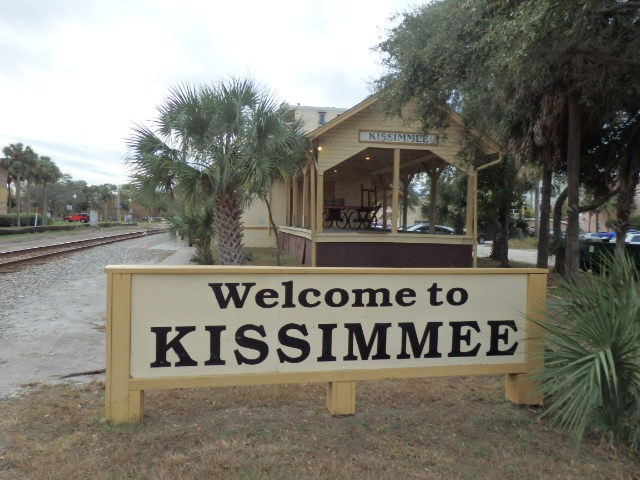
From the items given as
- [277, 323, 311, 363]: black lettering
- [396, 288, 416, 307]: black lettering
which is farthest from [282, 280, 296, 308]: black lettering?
[396, 288, 416, 307]: black lettering

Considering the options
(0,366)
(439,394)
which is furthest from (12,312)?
(439,394)

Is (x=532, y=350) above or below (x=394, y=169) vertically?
below

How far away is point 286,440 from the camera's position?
348 cm

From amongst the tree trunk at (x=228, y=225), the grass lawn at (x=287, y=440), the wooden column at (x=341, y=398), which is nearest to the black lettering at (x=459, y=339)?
the grass lawn at (x=287, y=440)

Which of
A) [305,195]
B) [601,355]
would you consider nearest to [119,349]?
[601,355]

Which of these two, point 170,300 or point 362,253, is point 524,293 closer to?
point 170,300

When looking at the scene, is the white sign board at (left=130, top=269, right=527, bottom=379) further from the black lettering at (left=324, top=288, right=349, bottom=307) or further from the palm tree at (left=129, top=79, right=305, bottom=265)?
the palm tree at (left=129, top=79, right=305, bottom=265)

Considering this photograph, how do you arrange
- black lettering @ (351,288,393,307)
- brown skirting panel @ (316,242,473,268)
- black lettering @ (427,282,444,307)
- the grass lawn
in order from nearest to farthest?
the grass lawn → black lettering @ (351,288,393,307) → black lettering @ (427,282,444,307) → brown skirting panel @ (316,242,473,268)

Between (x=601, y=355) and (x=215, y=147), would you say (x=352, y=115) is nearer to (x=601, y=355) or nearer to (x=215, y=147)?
(x=215, y=147)

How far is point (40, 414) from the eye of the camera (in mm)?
3926

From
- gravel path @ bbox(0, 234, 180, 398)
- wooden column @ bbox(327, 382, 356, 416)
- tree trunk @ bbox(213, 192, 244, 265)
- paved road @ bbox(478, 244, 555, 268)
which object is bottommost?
gravel path @ bbox(0, 234, 180, 398)

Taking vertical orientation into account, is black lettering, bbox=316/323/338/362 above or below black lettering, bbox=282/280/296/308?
below

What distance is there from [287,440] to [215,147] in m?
8.92

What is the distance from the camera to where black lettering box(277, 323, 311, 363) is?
376cm
